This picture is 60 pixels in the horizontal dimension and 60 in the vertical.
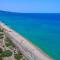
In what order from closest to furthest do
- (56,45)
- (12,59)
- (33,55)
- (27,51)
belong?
(12,59)
(33,55)
(27,51)
(56,45)

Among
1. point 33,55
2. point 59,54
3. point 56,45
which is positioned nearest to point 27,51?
point 33,55

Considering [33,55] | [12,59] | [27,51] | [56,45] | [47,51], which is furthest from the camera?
[56,45]

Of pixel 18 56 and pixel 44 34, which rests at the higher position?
pixel 18 56

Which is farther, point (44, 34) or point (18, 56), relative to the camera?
point (44, 34)

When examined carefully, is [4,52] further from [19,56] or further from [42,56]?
[42,56]

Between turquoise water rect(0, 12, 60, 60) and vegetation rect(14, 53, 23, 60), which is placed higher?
vegetation rect(14, 53, 23, 60)

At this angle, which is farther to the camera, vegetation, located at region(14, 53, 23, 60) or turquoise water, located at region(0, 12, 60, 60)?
turquoise water, located at region(0, 12, 60, 60)

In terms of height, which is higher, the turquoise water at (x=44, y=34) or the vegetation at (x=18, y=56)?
the vegetation at (x=18, y=56)

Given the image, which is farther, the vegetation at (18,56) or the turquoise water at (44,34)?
the turquoise water at (44,34)

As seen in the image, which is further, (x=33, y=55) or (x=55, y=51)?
(x=55, y=51)

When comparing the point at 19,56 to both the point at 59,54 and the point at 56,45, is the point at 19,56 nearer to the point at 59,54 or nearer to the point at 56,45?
the point at 59,54
